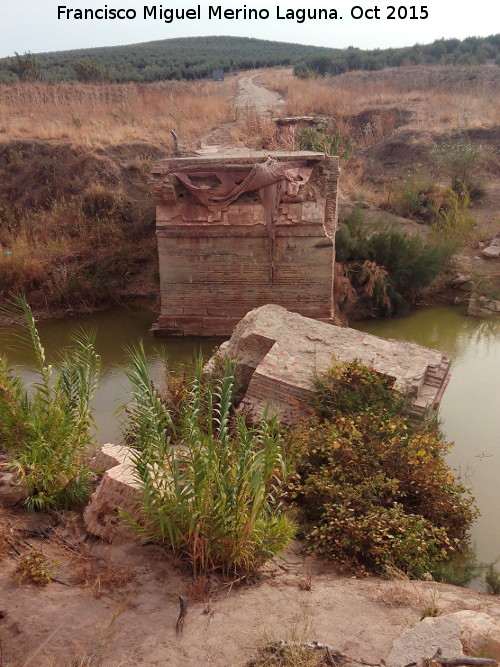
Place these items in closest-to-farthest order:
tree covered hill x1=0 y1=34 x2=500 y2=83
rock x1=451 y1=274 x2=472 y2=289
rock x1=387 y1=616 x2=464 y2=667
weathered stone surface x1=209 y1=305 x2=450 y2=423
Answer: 1. rock x1=387 y1=616 x2=464 y2=667
2. weathered stone surface x1=209 y1=305 x2=450 y2=423
3. rock x1=451 y1=274 x2=472 y2=289
4. tree covered hill x1=0 y1=34 x2=500 y2=83

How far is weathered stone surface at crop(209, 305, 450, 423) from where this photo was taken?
5.66 m

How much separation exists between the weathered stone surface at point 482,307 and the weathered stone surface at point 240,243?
266cm

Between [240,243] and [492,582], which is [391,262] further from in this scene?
[492,582]

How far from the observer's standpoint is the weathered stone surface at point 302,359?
5.66m

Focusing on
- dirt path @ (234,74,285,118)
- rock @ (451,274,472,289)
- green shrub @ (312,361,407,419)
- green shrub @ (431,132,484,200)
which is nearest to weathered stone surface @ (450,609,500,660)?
green shrub @ (312,361,407,419)

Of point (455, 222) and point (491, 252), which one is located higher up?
point (455, 222)

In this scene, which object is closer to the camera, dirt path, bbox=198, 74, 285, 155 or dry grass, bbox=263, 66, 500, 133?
dirt path, bbox=198, 74, 285, 155

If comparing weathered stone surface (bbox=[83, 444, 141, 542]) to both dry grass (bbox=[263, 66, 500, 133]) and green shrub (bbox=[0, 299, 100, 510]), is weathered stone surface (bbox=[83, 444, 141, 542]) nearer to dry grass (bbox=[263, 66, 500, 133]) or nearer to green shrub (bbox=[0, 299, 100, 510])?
green shrub (bbox=[0, 299, 100, 510])

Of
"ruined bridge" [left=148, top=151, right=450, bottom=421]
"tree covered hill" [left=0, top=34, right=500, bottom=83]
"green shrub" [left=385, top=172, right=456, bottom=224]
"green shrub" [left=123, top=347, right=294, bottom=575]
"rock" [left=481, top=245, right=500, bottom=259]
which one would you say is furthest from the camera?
"tree covered hill" [left=0, top=34, right=500, bottom=83]

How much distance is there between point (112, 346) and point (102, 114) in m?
9.17

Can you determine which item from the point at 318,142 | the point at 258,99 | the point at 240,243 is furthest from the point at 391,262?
the point at 258,99

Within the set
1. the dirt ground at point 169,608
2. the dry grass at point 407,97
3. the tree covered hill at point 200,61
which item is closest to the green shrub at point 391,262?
the dirt ground at point 169,608

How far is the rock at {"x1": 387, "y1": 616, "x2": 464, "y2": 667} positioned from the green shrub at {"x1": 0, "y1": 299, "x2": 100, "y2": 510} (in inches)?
96.3

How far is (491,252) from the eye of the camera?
454 inches
